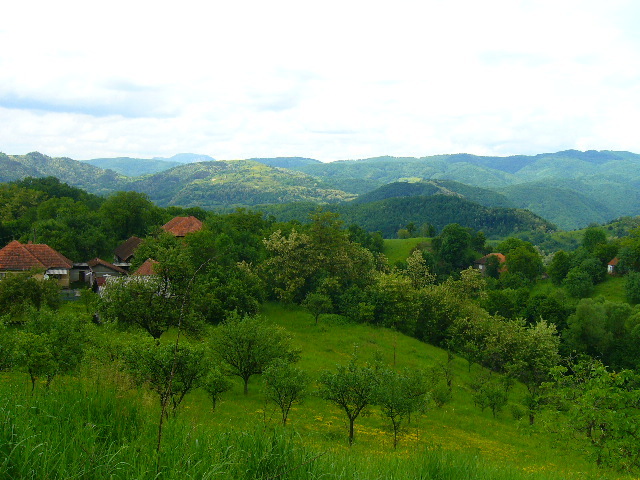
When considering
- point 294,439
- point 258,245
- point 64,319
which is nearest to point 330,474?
point 294,439

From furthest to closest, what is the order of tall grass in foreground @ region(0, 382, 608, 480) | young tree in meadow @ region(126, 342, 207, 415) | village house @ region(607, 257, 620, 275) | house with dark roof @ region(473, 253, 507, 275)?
house with dark roof @ region(473, 253, 507, 275) < village house @ region(607, 257, 620, 275) < young tree in meadow @ region(126, 342, 207, 415) < tall grass in foreground @ region(0, 382, 608, 480)

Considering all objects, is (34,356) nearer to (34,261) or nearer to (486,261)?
(34,261)

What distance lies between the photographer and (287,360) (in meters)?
28.3

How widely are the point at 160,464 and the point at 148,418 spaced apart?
126cm

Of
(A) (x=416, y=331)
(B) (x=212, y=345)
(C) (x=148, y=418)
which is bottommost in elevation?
(A) (x=416, y=331)

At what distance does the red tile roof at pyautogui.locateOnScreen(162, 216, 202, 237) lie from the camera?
2557 inches

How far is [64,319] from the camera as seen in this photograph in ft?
67.3

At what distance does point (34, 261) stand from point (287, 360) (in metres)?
34.7

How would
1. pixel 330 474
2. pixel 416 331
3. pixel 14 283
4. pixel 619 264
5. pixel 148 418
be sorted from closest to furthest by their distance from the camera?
pixel 330 474
pixel 148 418
pixel 14 283
pixel 416 331
pixel 619 264

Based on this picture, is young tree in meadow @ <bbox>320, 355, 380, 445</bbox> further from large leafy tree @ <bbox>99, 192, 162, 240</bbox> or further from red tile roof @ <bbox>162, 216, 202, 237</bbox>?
large leafy tree @ <bbox>99, 192, 162, 240</bbox>

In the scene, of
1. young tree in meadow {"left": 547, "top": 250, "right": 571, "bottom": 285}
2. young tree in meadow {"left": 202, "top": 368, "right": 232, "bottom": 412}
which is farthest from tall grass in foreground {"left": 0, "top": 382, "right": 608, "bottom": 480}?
young tree in meadow {"left": 547, "top": 250, "right": 571, "bottom": 285}

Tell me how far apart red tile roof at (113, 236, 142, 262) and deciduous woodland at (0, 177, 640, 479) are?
2.02ft

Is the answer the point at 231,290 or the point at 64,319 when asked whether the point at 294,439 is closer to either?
the point at 64,319

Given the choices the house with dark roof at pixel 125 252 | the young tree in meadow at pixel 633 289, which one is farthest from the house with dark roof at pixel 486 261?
the house with dark roof at pixel 125 252
